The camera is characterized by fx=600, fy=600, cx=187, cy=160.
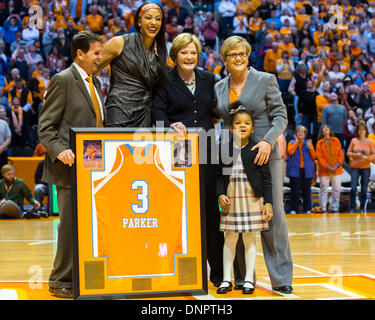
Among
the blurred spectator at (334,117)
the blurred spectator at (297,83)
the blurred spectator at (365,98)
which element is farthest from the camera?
the blurred spectator at (365,98)

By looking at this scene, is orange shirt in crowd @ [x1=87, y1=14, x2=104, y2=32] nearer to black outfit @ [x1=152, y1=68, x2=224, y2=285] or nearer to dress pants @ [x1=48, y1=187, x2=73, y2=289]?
black outfit @ [x1=152, y1=68, x2=224, y2=285]

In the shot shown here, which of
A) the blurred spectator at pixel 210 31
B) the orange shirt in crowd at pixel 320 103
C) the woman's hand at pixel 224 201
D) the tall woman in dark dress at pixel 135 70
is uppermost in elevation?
the blurred spectator at pixel 210 31

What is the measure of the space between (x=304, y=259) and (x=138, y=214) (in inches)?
109

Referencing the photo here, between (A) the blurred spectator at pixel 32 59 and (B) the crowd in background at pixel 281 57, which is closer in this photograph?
(B) the crowd in background at pixel 281 57

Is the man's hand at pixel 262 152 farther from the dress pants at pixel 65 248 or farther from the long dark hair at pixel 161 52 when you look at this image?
the dress pants at pixel 65 248

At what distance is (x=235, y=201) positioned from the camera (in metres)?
4.41

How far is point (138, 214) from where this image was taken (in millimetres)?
4152

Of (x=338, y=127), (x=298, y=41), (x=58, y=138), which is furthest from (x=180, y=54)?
(x=298, y=41)

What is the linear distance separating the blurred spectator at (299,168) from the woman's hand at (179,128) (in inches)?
299

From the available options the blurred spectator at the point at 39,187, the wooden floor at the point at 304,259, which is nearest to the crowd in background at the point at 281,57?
the blurred spectator at the point at 39,187

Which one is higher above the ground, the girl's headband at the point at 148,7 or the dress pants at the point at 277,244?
the girl's headband at the point at 148,7

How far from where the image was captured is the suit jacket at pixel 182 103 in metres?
4.50

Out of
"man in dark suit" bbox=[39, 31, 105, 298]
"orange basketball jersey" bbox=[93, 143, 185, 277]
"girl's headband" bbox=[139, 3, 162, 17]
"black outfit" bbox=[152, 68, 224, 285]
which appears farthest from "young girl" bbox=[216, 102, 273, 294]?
"man in dark suit" bbox=[39, 31, 105, 298]

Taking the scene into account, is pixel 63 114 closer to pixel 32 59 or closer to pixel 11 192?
pixel 11 192
